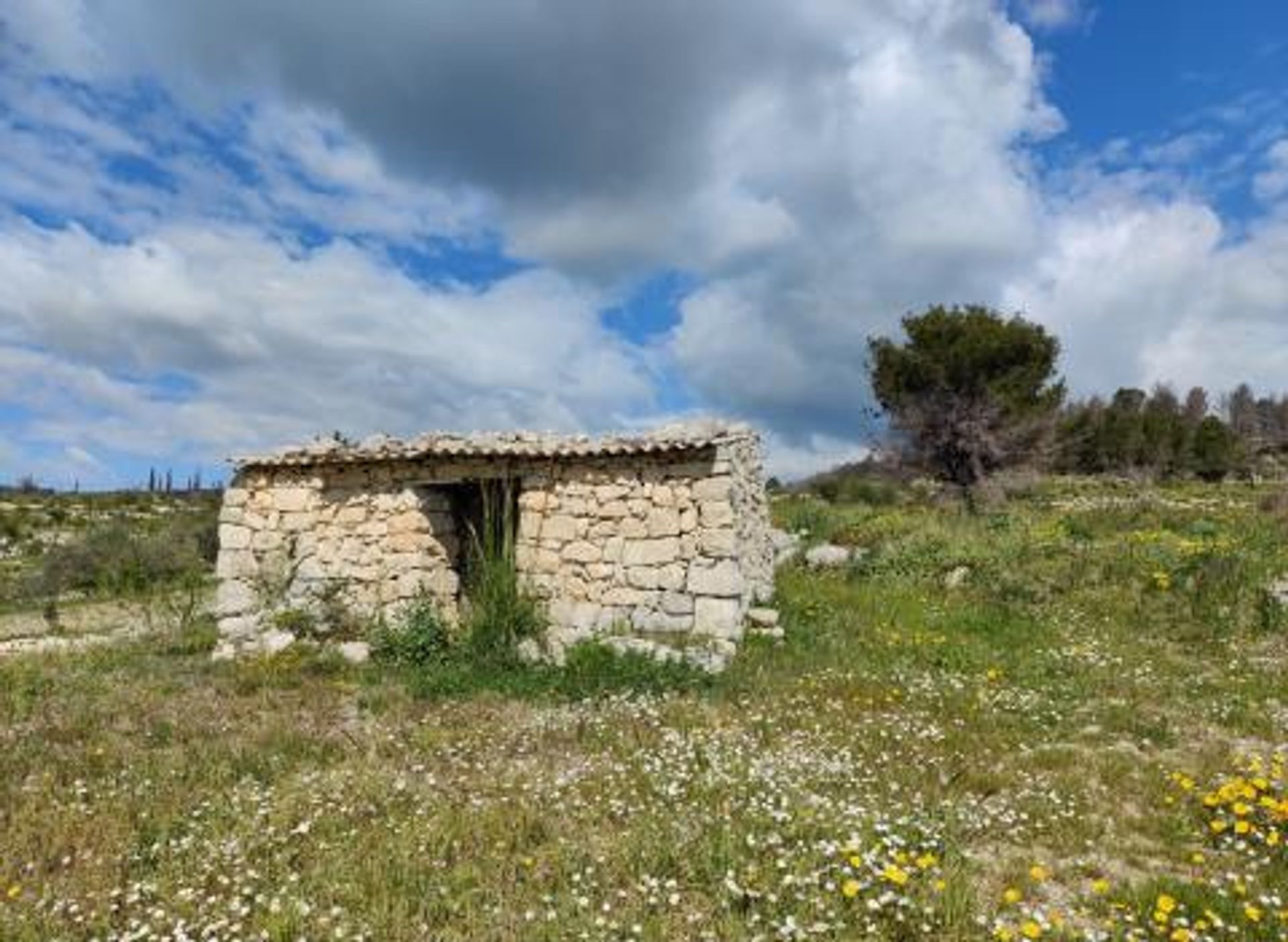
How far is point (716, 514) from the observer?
11.9m

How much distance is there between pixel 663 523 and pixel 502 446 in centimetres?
245

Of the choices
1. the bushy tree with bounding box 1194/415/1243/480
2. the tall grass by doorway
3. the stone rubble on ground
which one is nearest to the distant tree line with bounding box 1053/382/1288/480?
the bushy tree with bounding box 1194/415/1243/480

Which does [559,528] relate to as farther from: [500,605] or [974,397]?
[974,397]

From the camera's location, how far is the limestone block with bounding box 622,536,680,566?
39.9 ft

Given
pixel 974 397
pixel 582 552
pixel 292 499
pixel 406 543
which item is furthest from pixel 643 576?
pixel 974 397

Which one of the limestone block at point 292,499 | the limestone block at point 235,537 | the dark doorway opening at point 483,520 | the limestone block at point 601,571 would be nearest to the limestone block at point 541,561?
the dark doorway opening at point 483,520

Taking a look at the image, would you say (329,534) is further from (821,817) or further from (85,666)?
(821,817)

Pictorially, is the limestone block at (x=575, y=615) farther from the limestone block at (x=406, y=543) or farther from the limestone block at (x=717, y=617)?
the limestone block at (x=406, y=543)

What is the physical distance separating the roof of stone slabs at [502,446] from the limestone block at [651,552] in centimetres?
115

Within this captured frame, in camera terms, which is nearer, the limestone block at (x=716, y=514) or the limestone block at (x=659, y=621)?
the limestone block at (x=716, y=514)

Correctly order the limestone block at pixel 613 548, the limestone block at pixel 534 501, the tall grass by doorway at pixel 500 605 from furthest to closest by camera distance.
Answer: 1. the limestone block at pixel 534 501
2. the limestone block at pixel 613 548
3. the tall grass by doorway at pixel 500 605

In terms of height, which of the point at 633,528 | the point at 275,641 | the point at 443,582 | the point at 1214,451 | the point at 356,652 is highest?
the point at 1214,451

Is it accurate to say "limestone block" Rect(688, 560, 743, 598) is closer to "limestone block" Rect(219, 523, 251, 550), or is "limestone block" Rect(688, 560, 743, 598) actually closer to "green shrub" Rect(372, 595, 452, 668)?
"green shrub" Rect(372, 595, 452, 668)

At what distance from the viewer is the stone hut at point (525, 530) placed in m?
12.0
